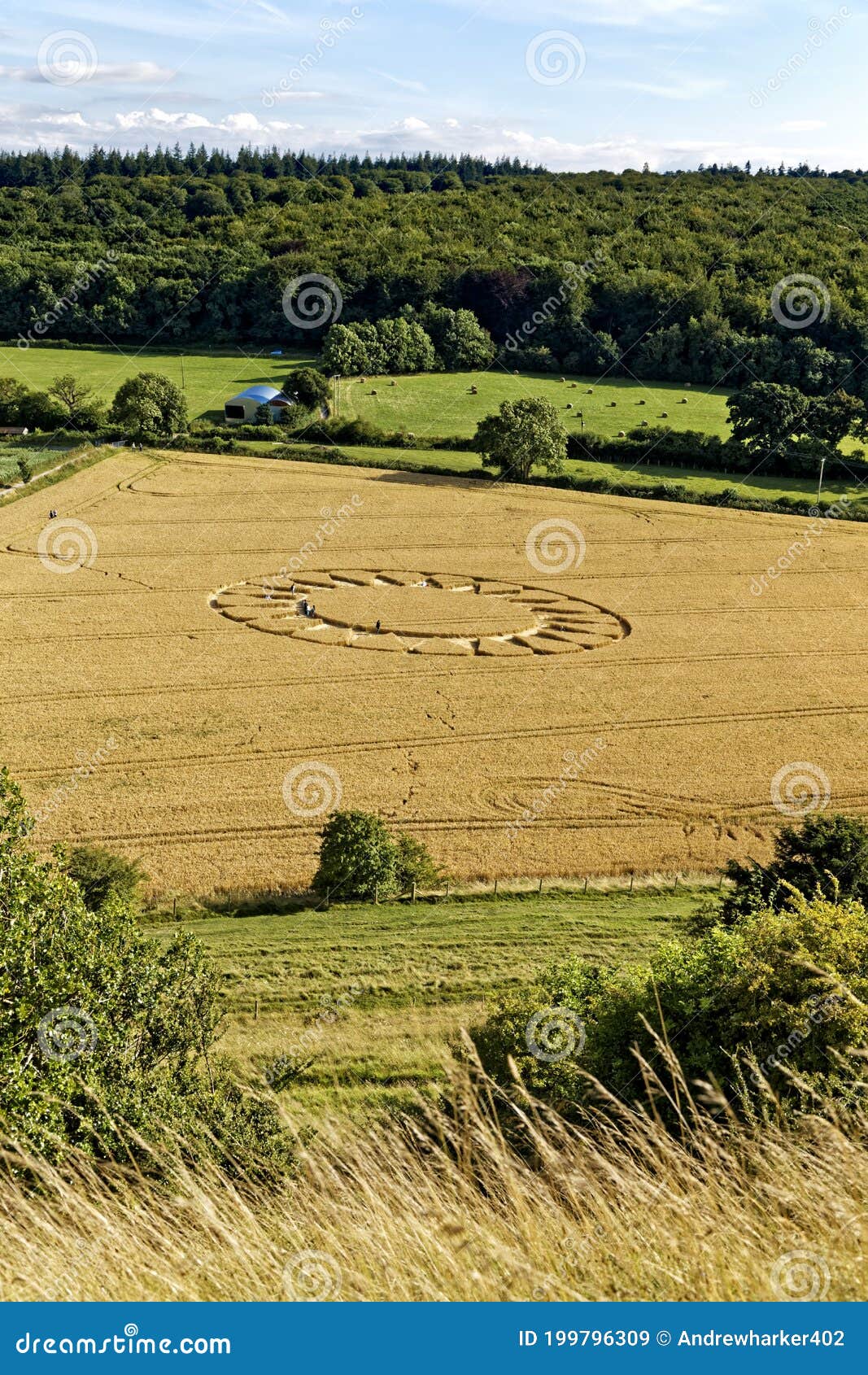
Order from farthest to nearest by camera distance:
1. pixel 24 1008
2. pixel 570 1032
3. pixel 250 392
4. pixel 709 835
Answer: pixel 250 392 → pixel 709 835 → pixel 570 1032 → pixel 24 1008

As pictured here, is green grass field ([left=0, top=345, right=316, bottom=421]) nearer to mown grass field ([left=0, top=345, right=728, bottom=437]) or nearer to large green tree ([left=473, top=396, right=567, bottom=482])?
mown grass field ([left=0, top=345, right=728, bottom=437])

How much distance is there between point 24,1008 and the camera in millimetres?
12617

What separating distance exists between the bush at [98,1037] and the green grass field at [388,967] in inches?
122

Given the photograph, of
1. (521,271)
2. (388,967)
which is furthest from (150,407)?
(388,967)

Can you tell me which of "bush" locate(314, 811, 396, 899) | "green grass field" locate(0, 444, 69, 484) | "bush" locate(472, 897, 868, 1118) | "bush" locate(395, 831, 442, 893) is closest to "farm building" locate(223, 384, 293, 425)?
"green grass field" locate(0, 444, 69, 484)

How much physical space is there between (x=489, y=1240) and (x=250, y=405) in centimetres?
9458

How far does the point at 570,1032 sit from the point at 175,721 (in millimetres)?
27053

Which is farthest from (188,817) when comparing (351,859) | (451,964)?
(451,964)

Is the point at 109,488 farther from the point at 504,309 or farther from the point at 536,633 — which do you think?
the point at 504,309

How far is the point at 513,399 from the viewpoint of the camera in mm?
103312

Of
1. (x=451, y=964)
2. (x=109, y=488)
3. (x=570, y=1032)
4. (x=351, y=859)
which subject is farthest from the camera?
(x=109, y=488)

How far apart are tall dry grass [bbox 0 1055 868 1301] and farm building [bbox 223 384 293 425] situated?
92.5 metres

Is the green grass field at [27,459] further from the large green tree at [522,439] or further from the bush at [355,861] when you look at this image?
the bush at [355,861]

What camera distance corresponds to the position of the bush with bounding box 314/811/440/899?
1158 inches
